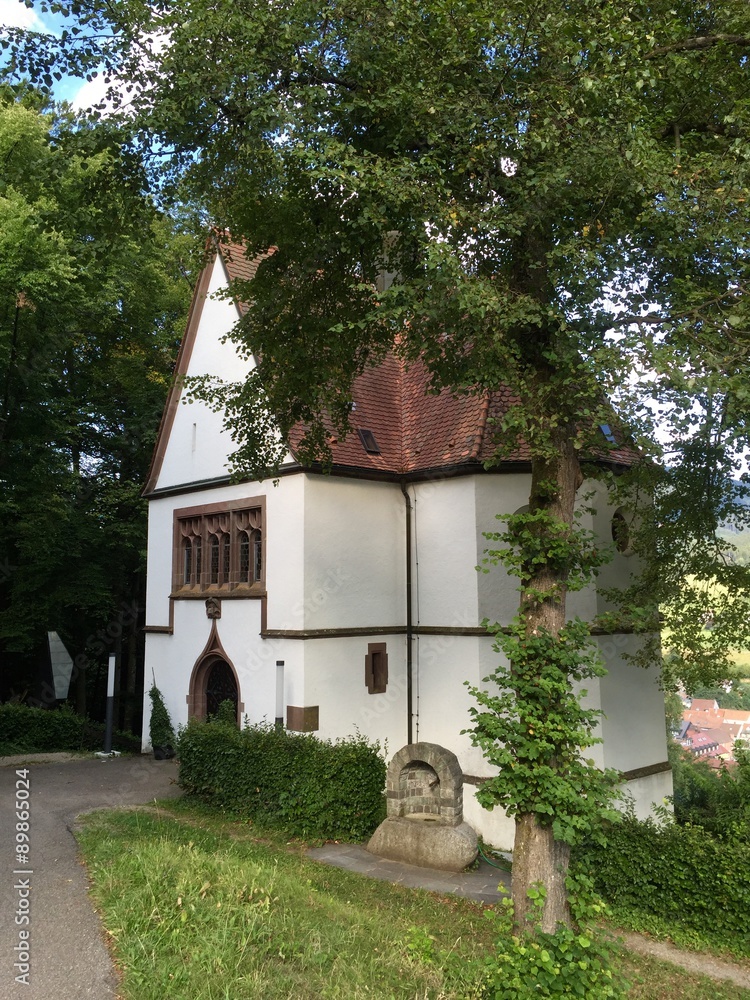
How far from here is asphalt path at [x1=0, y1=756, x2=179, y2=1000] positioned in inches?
203

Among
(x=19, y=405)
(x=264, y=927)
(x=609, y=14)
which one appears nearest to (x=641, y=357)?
(x=609, y=14)

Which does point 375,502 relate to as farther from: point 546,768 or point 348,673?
point 546,768

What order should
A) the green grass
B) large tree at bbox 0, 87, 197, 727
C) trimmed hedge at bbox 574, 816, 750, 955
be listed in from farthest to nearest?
1. large tree at bbox 0, 87, 197, 727
2. trimmed hedge at bbox 574, 816, 750, 955
3. the green grass

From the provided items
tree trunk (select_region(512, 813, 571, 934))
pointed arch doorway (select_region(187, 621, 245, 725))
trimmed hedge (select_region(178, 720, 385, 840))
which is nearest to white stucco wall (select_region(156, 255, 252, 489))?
pointed arch doorway (select_region(187, 621, 245, 725))

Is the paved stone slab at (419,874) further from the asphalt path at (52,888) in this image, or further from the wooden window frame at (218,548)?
the wooden window frame at (218,548)

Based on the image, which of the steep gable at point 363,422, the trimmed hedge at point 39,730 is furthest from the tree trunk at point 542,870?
the trimmed hedge at point 39,730

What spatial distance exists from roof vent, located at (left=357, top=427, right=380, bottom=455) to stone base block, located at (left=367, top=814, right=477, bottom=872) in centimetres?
684

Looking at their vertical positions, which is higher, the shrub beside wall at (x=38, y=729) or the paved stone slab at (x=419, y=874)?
the shrub beside wall at (x=38, y=729)

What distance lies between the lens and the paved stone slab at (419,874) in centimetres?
952

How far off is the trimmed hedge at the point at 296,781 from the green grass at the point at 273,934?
2.17 metres

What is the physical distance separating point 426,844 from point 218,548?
25.3 feet

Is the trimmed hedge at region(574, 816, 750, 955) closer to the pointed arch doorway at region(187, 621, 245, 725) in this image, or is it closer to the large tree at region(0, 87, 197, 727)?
the pointed arch doorway at region(187, 621, 245, 725)

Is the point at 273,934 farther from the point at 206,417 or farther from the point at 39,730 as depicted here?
the point at 39,730

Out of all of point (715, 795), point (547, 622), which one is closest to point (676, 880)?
point (547, 622)
